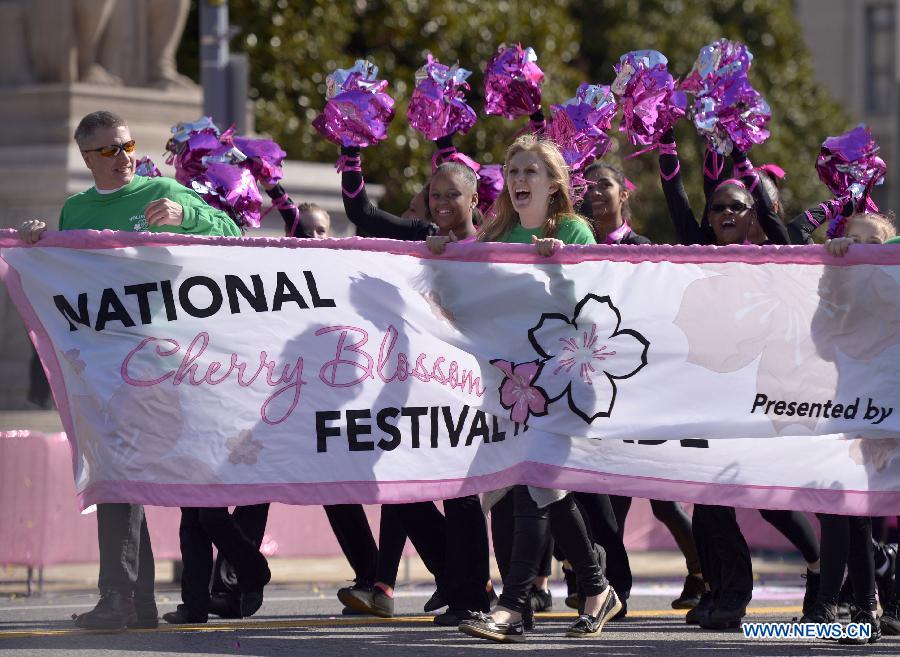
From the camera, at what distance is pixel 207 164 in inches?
350

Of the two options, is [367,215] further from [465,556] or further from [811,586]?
[811,586]

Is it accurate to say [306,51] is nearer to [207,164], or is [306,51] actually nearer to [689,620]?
[207,164]

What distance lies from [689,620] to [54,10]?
745 centimetres

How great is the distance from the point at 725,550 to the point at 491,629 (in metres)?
1.24

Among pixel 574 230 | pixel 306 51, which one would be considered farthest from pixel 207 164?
pixel 306 51

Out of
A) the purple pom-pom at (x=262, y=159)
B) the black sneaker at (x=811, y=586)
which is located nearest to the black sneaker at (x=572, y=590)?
the black sneaker at (x=811, y=586)

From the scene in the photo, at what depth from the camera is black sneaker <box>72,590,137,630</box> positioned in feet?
24.7

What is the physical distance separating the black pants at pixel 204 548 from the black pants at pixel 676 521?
1778mm

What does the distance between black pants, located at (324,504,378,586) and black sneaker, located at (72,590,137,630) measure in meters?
1.27

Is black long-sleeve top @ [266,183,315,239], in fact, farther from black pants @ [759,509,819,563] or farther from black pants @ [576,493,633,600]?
black pants @ [759,509,819,563]

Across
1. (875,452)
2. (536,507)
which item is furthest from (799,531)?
(536,507)

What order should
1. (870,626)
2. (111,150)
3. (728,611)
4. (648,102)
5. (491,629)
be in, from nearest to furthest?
(491,629) → (870,626) → (111,150) → (728,611) → (648,102)

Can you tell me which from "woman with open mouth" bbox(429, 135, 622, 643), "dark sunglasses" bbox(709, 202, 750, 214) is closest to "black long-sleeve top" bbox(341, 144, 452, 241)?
"woman with open mouth" bbox(429, 135, 622, 643)

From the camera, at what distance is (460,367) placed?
7648 millimetres
